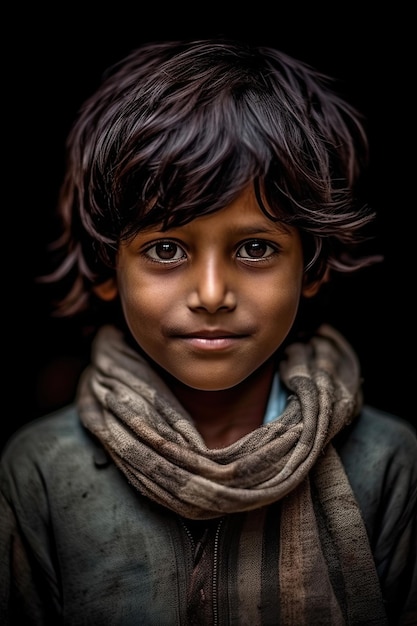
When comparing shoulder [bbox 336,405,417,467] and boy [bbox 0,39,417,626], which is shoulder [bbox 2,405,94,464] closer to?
boy [bbox 0,39,417,626]

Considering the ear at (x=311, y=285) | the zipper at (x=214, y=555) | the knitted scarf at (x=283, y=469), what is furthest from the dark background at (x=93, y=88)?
the zipper at (x=214, y=555)

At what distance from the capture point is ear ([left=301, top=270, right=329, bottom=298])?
143 cm

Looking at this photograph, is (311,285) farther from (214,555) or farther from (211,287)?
(214,555)

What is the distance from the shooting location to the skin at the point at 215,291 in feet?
3.93

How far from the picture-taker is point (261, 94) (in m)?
1.26

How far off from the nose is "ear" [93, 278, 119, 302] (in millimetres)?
312

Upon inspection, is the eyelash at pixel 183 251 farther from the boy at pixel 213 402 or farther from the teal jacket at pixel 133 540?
the teal jacket at pixel 133 540

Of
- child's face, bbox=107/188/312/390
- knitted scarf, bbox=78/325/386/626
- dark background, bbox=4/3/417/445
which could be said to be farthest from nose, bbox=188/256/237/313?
dark background, bbox=4/3/417/445

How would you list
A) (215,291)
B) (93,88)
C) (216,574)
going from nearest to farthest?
1. (215,291)
2. (216,574)
3. (93,88)

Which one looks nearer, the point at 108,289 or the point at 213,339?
the point at 213,339

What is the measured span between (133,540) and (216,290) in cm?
50

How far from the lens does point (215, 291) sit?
1.17 m

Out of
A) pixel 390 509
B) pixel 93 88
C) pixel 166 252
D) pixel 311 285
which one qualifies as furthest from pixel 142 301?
pixel 93 88

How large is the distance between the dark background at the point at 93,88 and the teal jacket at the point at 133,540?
0.66 meters
